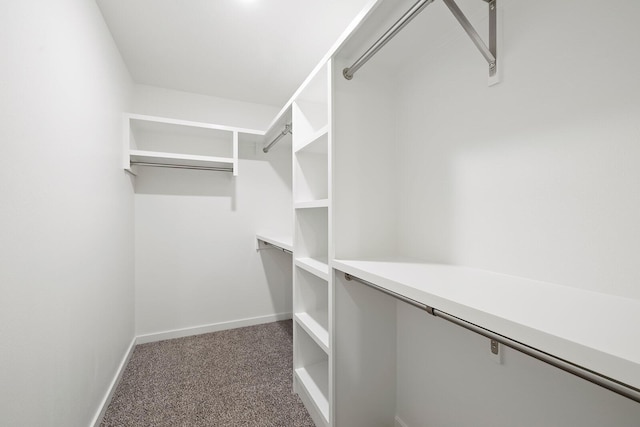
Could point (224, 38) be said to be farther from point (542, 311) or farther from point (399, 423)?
point (399, 423)

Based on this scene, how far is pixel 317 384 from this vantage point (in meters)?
1.55

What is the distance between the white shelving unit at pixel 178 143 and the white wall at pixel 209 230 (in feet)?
0.48

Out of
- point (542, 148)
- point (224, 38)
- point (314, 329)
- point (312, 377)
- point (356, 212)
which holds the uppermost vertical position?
point (224, 38)

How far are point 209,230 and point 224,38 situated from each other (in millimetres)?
1656

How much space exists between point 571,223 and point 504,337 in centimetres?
44

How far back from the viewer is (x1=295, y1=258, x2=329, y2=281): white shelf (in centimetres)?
135

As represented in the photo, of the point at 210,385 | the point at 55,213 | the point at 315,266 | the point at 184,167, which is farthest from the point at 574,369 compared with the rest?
the point at 184,167

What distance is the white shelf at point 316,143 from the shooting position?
1331 millimetres

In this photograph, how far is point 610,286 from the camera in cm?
70

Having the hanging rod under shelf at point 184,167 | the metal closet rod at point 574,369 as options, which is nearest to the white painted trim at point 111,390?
the hanging rod under shelf at point 184,167

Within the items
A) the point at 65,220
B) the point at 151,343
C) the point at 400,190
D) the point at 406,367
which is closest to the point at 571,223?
the point at 400,190

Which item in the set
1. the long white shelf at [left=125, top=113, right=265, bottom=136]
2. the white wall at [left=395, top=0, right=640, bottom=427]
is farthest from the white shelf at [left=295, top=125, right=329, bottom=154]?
the long white shelf at [left=125, top=113, right=265, bottom=136]

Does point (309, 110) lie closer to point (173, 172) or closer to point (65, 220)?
point (65, 220)

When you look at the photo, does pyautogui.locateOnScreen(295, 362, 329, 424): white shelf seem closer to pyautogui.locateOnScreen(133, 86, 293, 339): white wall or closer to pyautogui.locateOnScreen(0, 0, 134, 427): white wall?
pyautogui.locateOnScreen(0, 0, 134, 427): white wall
